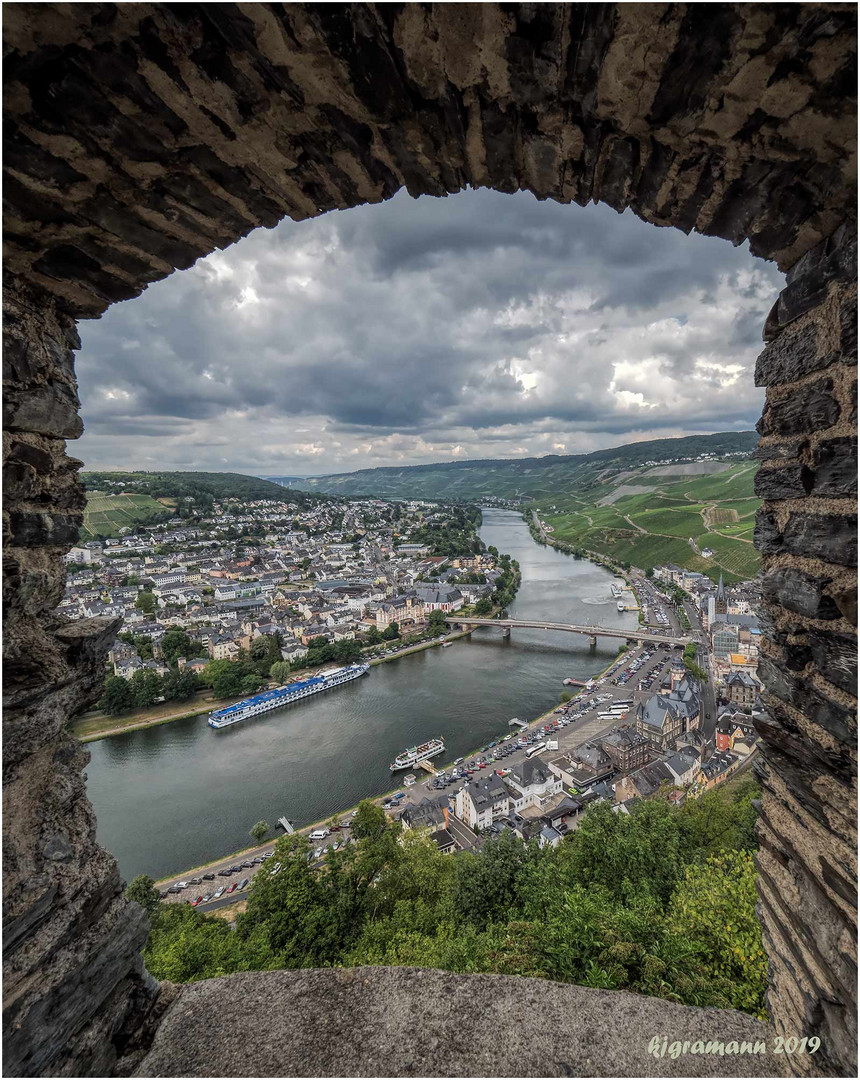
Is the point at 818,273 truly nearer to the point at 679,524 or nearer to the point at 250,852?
the point at 250,852

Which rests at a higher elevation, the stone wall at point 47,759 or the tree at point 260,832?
the stone wall at point 47,759

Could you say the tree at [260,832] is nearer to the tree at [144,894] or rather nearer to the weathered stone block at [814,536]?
the tree at [144,894]

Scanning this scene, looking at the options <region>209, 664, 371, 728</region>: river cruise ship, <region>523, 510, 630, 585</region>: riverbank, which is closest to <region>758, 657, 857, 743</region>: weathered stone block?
<region>209, 664, 371, 728</region>: river cruise ship

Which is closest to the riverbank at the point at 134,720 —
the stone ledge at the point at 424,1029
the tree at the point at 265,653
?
the tree at the point at 265,653

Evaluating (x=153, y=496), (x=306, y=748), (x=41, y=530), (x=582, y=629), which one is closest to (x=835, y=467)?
(x=41, y=530)

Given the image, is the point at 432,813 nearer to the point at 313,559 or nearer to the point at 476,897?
the point at 476,897

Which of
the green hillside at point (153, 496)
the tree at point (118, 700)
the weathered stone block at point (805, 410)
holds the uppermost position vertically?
the green hillside at point (153, 496)

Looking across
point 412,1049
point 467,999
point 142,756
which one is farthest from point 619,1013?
point 142,756
